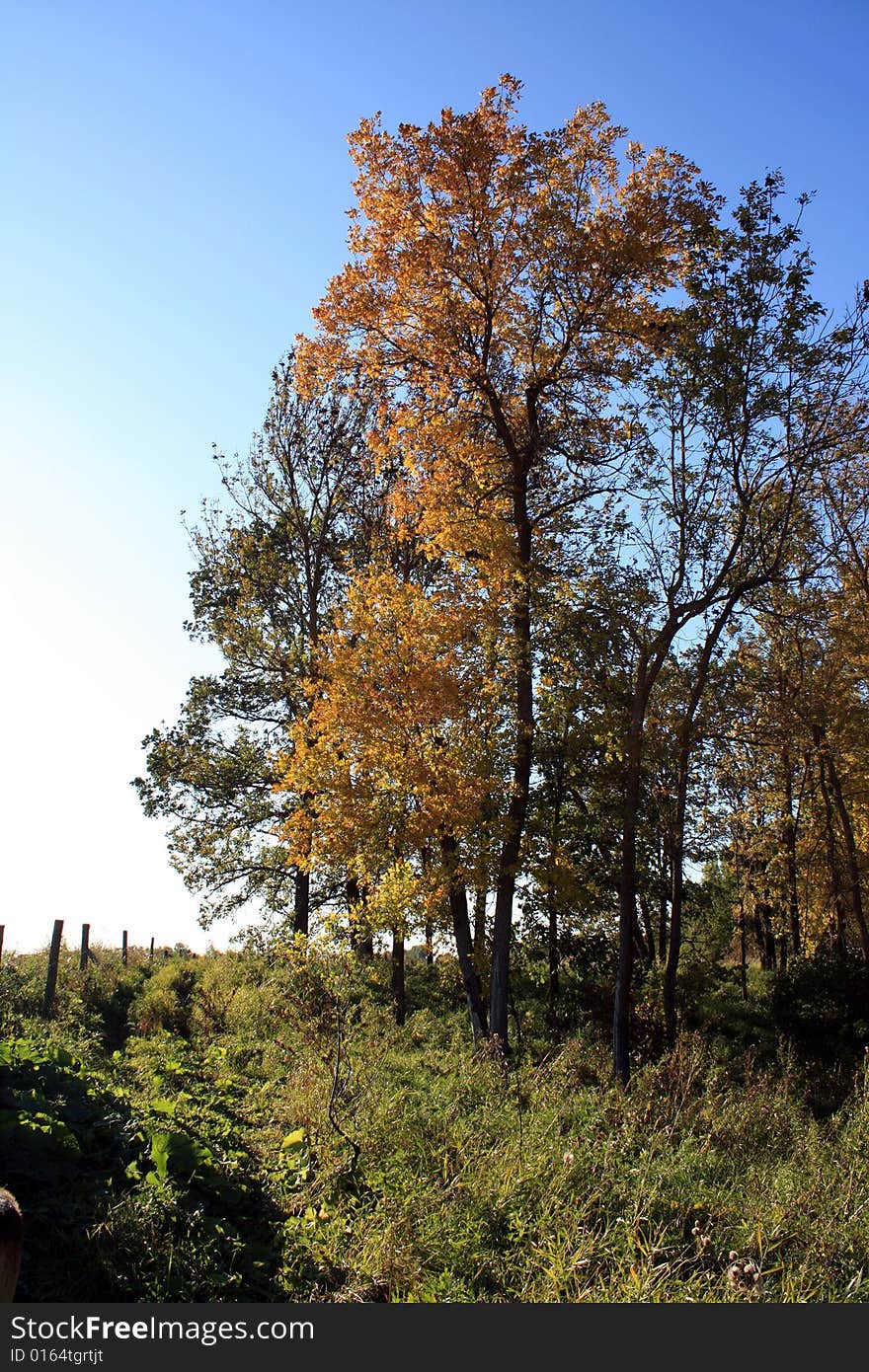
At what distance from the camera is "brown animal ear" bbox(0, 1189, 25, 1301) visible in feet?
12.8

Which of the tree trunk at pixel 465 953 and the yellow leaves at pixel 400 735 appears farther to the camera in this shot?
the tree trunk at pixel 465 953

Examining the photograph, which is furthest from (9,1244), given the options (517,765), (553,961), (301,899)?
(301,899)

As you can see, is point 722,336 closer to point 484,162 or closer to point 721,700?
point 484,162

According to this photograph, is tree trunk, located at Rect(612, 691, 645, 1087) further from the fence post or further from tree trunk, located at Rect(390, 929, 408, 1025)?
the fence post

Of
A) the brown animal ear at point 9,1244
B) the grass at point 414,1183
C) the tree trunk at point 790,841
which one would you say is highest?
the tree trunk at point 790,841

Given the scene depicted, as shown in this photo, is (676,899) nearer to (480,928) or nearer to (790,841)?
(480,928)

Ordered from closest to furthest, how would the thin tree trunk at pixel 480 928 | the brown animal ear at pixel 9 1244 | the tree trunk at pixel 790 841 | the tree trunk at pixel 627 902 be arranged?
the brown animal ear at pixel 9 1244
the tree trunk at pixel 627 902
the thin tree trunk at pixel 480 928
the tree trunk at pixel 790 841

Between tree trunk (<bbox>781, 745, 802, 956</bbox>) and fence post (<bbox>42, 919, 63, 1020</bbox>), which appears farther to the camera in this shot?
tree trunk (<bbox>781, 745, 802, 956</bbox>)

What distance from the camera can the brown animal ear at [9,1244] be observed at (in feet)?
12.8

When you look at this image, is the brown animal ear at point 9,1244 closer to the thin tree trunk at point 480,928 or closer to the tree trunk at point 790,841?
the thin tree trunk at point 480,928

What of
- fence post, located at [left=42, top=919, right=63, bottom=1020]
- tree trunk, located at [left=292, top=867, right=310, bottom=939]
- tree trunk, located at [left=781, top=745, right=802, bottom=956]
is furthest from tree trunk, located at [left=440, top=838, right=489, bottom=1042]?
tree trunk, located at [left=781, top=745, right=802, bottom=956]

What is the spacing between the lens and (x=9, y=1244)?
3947mm

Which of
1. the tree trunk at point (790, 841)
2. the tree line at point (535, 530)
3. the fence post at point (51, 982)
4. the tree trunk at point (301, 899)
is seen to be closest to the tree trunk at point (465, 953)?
the tree line at point (535, 530)
